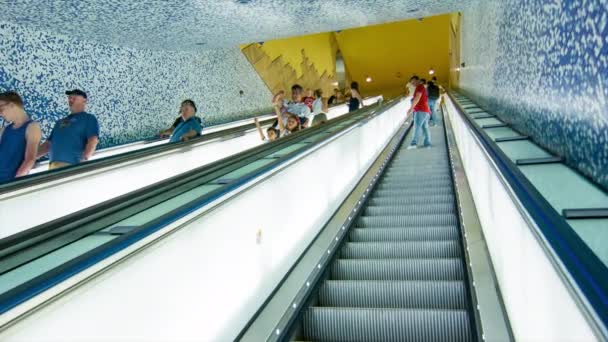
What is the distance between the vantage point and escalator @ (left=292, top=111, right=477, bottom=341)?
2.81m

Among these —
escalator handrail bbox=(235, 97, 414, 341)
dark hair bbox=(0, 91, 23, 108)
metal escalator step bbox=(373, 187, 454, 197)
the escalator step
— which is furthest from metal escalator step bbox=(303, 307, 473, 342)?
the escalator step

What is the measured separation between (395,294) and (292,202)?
103 cm

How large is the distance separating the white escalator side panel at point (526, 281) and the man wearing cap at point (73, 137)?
3.35 m

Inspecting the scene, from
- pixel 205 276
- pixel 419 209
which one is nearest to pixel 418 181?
pixel 419 209

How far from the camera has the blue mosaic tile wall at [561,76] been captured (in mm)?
2201

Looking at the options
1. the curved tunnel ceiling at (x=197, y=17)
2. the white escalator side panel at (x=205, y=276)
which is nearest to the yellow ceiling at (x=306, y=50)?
the curved tunnel ceiling at (x=197, y=17)

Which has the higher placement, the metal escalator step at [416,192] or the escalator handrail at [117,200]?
the escalator handrail at [117,200]

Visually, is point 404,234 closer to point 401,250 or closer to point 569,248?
point 401,250

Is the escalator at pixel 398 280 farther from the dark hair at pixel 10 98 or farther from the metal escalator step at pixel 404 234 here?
the dark hair at pixel 10 98

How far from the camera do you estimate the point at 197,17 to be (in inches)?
256

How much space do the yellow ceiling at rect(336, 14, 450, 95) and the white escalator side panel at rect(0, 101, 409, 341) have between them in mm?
19631

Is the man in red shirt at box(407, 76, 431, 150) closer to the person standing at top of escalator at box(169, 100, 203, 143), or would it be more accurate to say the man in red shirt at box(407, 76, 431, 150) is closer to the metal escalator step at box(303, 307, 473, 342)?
the person standing at top of escalator at box(169, 100, 203, 143)

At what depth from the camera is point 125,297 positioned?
5.81 ft

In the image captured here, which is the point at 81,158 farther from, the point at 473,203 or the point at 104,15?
the point at 473,203
